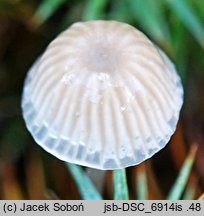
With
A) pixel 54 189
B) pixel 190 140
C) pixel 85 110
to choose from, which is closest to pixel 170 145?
pixel 190 140

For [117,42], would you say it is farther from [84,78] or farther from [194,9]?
[194,9]

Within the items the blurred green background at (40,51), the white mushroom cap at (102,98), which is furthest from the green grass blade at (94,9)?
the white mushroom cap at (102,98)

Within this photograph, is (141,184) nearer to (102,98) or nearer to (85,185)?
(85,185)

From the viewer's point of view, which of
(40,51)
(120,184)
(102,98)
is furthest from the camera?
(40,51)

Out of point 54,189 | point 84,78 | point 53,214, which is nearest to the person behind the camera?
point 84,78

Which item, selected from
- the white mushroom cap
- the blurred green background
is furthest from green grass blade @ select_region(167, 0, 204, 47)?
the white mushroom cap

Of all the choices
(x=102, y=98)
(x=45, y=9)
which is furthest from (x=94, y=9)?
(x=102, y=98)
